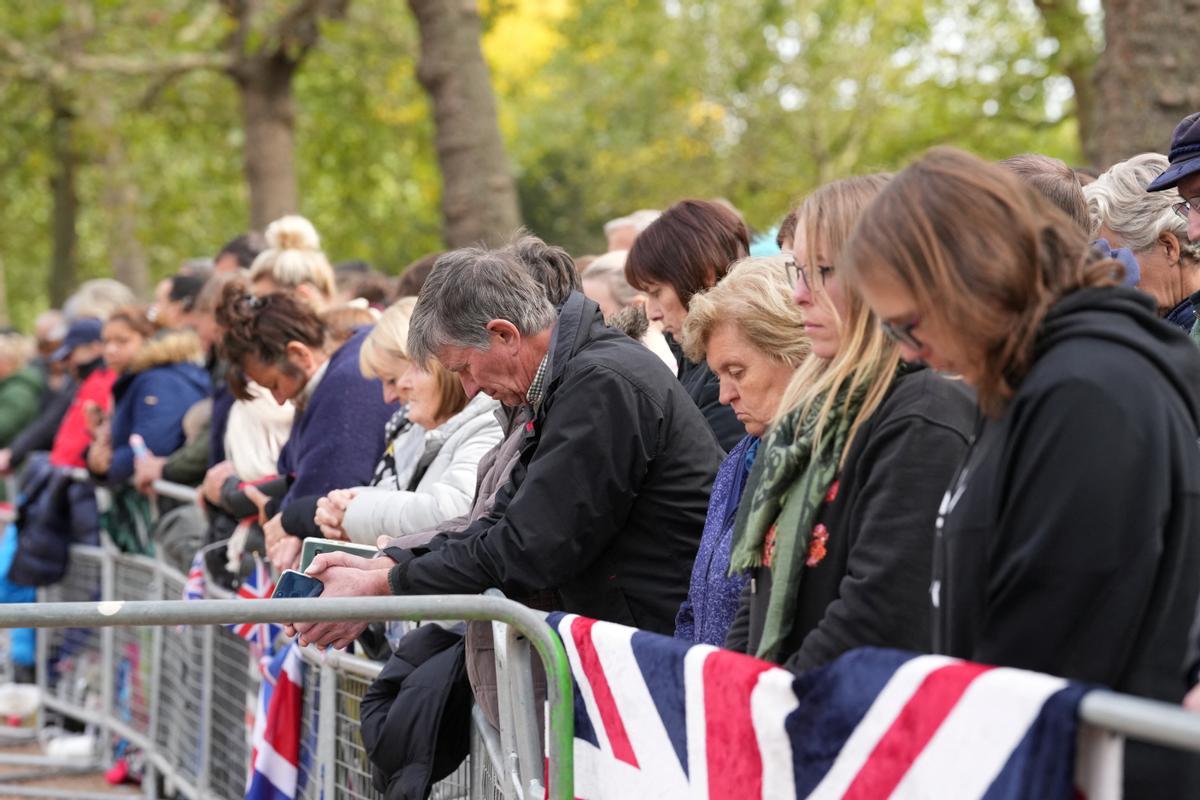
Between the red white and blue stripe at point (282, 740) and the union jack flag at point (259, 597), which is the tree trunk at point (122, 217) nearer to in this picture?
the union jack flag at point (259, 597)

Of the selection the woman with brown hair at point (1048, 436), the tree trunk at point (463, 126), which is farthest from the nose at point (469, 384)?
the tree trunk at point (463, 126)

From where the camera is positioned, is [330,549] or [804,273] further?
[330,549]

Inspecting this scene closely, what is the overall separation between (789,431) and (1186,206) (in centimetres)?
146

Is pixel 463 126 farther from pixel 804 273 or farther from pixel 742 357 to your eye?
pixel 804 273

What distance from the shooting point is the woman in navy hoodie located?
220 inches

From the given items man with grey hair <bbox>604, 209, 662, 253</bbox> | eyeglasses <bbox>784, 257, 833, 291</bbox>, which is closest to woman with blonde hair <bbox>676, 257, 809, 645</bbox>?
eyeglasses <bbox>784, 257, 833, 291</bbox>

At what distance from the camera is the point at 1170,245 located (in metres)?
4.03

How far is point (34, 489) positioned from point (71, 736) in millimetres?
1451

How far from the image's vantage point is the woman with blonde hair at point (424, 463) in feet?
15.3

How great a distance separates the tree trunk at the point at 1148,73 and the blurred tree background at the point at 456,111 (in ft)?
0.45

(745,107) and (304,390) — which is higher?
(745,107)

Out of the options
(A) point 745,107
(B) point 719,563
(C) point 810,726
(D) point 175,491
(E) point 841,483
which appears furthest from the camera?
(A) point 745,107

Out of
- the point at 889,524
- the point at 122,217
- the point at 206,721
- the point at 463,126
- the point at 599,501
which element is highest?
the point at 463,126

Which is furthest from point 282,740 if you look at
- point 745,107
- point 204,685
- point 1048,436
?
point 745,107
